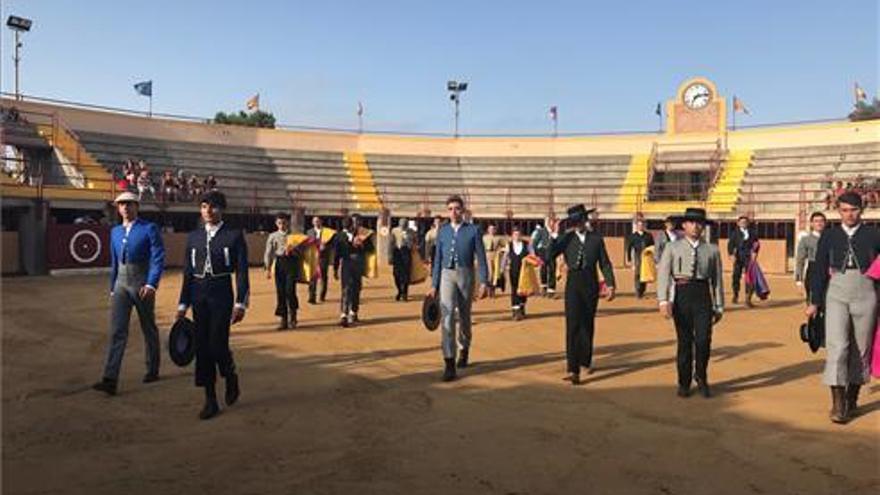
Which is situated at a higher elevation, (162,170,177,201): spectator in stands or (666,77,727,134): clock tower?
(666,77,727,134): clock tower

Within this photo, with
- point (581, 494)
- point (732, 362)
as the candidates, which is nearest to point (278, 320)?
point (732, 362)

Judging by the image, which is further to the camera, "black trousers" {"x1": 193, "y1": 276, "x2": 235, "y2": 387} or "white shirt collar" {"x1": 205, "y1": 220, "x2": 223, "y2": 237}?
"white shirt collar" {"x1": 205, "y1": 220, "x2": 223, "y2": 237}

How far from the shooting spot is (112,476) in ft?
15.7

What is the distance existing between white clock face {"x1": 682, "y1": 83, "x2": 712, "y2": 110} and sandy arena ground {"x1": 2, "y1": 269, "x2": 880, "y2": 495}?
2758 centimetres

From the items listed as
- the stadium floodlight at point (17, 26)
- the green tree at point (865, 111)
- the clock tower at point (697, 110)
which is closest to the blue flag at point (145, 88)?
the stadium floodlight at point (17, 26)

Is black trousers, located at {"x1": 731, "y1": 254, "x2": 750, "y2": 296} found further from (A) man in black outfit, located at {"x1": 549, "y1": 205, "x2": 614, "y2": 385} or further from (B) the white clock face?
(B) the white clock face

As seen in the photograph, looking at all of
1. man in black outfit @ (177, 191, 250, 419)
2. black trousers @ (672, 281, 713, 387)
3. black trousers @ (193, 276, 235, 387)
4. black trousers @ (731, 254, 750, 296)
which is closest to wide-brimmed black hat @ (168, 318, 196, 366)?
man in black outfit @ (177, 191, 250, 419)

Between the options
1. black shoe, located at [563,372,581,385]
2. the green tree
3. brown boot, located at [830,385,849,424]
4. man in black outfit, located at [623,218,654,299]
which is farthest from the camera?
the green tree

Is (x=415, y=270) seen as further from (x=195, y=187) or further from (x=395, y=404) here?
(x=195, y=187)

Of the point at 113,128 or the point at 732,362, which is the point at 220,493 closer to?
the point at 732,362

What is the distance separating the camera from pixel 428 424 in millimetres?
6117

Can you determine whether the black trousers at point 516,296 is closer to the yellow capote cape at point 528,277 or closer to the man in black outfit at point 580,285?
the yellow capote cape at point 528,277

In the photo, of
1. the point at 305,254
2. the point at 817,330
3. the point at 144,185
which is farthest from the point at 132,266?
the point at 144,185

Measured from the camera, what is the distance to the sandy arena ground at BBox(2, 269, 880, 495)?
4.76 meters
